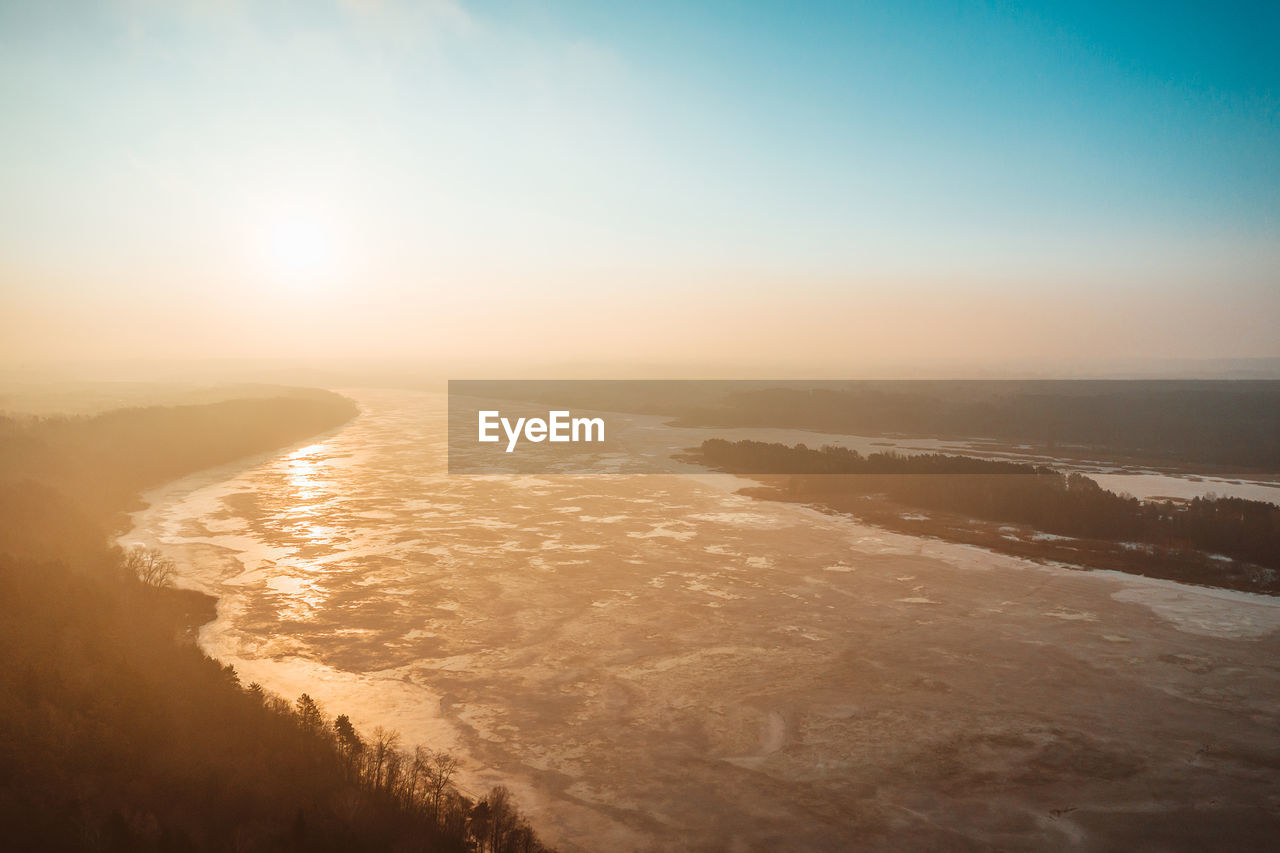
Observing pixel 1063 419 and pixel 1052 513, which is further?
pixel 1063 419

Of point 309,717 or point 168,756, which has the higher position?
point 168,756

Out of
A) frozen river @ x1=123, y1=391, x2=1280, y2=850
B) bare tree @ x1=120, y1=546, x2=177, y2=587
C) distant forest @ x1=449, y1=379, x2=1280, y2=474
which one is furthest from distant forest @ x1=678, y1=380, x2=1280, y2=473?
bare tree @ x1=120, y1=546, x2=177, y2=587

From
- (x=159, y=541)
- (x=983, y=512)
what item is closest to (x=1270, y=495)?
(x=983, y=512)

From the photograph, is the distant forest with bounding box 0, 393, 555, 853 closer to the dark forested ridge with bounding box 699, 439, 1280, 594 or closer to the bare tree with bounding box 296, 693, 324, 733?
the bare tree with bounding box 296, 693, 324, 733

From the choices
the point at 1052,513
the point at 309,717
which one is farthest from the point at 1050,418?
the point at 309,717

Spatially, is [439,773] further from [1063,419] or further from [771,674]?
[1063,419]
